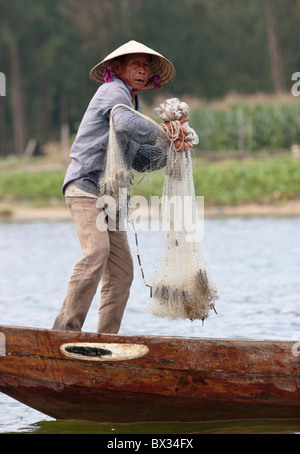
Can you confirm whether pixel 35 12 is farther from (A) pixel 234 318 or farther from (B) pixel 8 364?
(B) pixel 8 364

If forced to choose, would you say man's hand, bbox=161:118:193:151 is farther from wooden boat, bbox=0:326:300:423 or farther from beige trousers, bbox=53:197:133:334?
wooden boat, bbox=0:326:300:423

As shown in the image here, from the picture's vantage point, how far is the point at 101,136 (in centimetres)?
478

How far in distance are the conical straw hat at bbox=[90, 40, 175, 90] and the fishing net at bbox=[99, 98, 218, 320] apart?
0.83 ft

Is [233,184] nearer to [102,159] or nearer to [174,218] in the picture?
[174,218]

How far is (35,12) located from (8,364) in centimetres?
3487

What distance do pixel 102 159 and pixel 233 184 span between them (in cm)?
1480

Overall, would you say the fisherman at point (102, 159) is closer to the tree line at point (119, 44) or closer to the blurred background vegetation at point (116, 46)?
the blurred background vegetation at point (116, 46)

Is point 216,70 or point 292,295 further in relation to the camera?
point 216,70

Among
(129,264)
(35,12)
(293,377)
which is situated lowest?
(293,377)

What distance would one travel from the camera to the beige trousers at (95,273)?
475 centimetres

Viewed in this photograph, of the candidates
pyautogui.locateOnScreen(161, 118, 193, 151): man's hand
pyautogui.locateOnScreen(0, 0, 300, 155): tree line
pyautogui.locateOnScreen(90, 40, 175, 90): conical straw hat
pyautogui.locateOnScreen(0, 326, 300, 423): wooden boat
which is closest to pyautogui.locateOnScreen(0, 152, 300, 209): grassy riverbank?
pyautogui.locateOnScreen(90, 40, 175, 90): conical straw hat

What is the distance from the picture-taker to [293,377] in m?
4.45

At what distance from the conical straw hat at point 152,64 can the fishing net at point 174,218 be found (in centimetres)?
25

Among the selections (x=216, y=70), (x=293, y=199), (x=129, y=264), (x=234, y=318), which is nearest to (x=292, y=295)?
(x=234, y=318)
